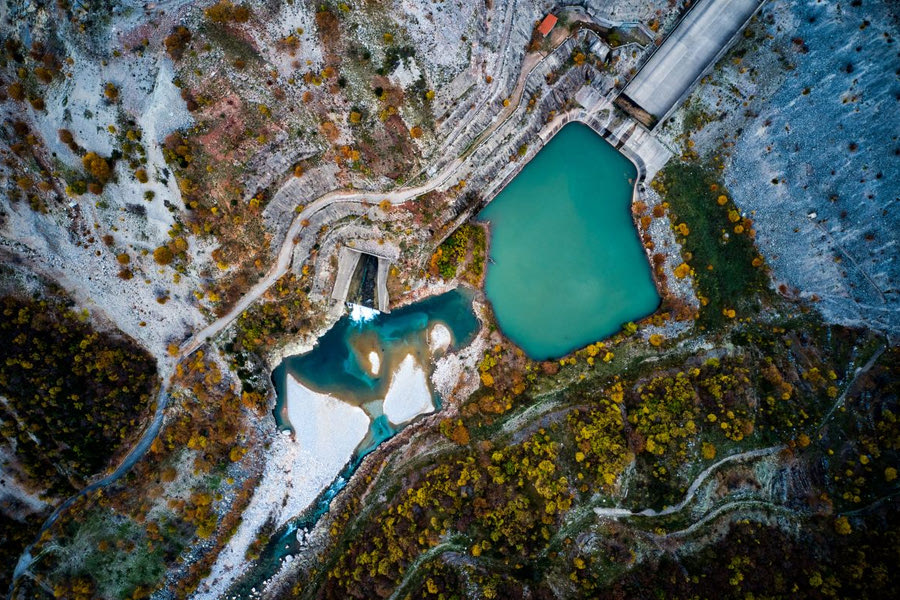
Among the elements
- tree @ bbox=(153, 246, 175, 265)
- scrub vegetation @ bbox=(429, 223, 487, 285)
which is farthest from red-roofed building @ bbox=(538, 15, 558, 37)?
tree @ bbox=(153, 246, 175, 265)

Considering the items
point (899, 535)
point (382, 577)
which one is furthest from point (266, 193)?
point (899, 535)

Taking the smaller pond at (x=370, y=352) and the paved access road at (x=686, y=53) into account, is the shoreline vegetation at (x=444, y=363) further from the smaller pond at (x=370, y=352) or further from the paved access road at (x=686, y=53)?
the smaller pond at (x=370, y=352)

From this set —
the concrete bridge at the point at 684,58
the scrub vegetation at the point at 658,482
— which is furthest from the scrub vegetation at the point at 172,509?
the concrete bridge at the point at 684,58

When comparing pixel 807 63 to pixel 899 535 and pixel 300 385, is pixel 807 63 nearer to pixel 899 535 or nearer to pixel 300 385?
pixel 899 535

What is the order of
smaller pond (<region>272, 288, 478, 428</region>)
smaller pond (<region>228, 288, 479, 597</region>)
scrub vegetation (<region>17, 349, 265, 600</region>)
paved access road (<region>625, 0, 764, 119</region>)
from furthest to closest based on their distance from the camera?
smaller pond (<region>272, 288, 478, 428</region>), smaller pond (<region>228, 288, 479, 597</region>), scrub vegetation (<region>17, 349, 265, 600</region>), paved access road (<region>625, 0, 764, 119</region>)

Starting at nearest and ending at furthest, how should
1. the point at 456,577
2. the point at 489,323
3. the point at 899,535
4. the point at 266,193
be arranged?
1. the point at 899,535
2. the point at 456,577
3. the point at 266,193
4. the point at 489,323

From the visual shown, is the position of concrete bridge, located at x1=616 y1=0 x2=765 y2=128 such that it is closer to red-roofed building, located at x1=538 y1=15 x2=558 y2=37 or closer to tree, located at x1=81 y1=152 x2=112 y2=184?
red-roofed building, located at x1=538 y1=15 x2=558 y2=37
